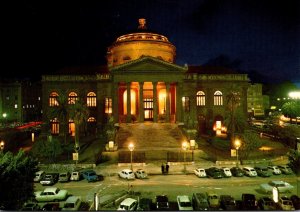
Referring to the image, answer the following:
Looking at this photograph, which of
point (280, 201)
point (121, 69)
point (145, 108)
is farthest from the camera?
point (145, 108)

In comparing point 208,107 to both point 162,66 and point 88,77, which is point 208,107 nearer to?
point 162,66

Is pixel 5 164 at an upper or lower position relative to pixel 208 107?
lower

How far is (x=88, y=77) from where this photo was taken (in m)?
74.0

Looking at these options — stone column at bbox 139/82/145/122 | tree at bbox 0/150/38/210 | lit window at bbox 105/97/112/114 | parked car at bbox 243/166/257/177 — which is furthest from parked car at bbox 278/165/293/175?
lit window at bbox 105/97/112/114

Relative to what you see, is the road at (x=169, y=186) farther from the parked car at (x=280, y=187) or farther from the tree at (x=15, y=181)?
the tree at (x=15, y=181)

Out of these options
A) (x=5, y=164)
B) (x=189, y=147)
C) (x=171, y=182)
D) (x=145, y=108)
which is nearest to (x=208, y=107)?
(x=145, y=108)

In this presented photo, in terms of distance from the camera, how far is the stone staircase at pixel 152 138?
49.7m

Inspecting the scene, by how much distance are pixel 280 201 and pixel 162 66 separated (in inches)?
1717

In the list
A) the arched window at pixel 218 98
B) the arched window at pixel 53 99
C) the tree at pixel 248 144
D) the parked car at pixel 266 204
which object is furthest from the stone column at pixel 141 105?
the parked car at pixel 266 204

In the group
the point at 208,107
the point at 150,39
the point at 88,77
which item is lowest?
the point at 208,107

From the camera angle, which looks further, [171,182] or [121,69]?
[121,69]

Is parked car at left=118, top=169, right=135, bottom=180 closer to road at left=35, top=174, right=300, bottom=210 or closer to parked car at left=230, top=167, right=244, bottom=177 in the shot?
road at left=35, top=174, right=300, bottom=210

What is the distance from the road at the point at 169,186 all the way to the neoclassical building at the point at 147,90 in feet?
98.8

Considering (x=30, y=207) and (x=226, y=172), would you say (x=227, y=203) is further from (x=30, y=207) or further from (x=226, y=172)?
(x=30, y=207)
